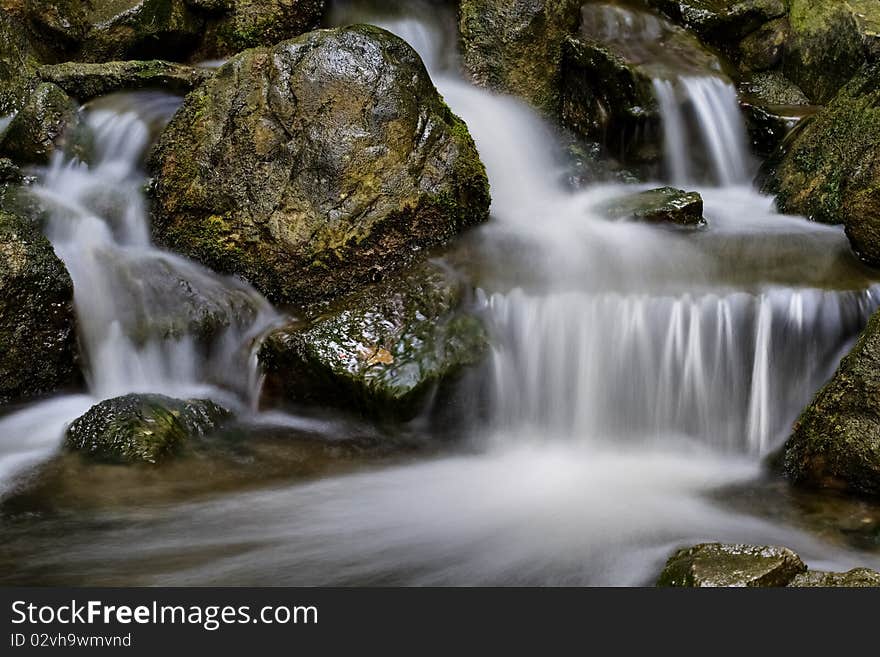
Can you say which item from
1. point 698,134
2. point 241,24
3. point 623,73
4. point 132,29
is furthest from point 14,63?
point 698,134

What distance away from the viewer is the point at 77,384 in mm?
5805

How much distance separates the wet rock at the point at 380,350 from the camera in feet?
17.7

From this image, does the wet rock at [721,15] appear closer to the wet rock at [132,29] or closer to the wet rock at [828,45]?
the wet rock at [828,45]

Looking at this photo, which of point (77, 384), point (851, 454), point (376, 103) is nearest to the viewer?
point (851, 454)

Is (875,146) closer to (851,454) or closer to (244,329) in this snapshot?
(851,454)

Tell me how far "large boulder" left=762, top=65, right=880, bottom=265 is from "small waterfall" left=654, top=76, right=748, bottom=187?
0.57 meters

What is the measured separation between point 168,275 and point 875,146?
15.5 feet

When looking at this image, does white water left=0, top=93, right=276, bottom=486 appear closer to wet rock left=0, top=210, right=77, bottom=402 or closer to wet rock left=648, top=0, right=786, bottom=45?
wet rock left=0, top=210, right=77, bottom=402

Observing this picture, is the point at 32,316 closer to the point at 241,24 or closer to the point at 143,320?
the point at 143,320

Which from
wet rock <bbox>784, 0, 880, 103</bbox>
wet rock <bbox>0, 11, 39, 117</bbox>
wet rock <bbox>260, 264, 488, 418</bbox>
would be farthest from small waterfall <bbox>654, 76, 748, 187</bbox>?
wet rock <bbox>0, 11, 39, 117</bbox>

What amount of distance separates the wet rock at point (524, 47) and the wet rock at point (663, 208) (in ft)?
6.29

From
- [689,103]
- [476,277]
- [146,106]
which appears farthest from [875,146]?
[146,106]

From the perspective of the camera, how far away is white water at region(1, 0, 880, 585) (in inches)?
161

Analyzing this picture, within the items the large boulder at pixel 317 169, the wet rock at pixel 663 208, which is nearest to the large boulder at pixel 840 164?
the wet rock at pixel 663 208
